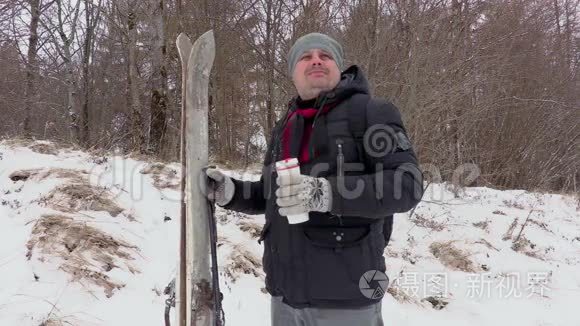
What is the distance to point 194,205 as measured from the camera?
5.74 ft

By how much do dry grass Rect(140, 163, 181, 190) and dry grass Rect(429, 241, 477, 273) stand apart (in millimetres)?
3145

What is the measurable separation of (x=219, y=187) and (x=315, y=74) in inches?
23.5

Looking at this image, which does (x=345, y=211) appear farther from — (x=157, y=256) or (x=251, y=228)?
(x=251, y=228)

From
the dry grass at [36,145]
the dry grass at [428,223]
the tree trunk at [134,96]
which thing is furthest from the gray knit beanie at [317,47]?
the tree trunk at [134,96]

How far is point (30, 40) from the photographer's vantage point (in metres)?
10.2

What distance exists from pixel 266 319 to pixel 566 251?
5020 mm

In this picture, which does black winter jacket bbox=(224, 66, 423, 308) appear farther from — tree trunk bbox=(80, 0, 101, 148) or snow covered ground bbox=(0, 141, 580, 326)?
tree trunk bbox=(80, 0, 101, 148)

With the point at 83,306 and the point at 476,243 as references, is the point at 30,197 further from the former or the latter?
the point at 476,243

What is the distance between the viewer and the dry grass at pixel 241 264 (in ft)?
11.8

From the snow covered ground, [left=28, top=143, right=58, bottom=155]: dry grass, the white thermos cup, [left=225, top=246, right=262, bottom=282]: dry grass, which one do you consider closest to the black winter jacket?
the white thermos cup

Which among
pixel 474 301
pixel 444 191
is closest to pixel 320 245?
pixel 474 301

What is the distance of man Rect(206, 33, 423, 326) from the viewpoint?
1363mm

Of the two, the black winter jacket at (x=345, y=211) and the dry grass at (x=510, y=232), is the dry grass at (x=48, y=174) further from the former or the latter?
the dry grass at (x=510, y=232)

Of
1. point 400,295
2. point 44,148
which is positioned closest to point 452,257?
point 400,295
